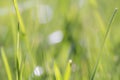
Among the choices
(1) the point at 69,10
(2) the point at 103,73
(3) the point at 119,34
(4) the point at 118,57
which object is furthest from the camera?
(1) the point at 69,10

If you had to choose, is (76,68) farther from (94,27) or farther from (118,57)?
(94,27)

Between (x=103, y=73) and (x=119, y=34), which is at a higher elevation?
(x=103, y=73)

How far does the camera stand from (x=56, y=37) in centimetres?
181

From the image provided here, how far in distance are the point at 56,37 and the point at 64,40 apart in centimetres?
7

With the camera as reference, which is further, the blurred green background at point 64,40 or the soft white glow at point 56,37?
the soft white glow at point 56,37

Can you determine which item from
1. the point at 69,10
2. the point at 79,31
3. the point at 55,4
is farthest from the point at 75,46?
the point at 55,4

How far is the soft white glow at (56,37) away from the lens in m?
1.80

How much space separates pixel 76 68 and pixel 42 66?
127 millimetres

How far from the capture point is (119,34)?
1847 mm

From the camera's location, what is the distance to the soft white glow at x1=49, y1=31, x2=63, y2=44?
70.8 inches

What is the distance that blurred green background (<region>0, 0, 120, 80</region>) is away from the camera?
1298mm

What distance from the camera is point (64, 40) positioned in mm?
1753

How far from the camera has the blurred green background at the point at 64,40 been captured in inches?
51.1

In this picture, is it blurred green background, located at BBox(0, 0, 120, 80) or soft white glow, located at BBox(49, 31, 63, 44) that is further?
soft white glow, located at BBox(49, 31, 63, 44)
